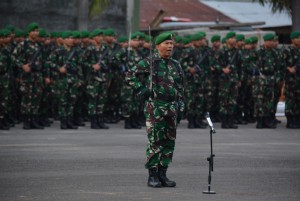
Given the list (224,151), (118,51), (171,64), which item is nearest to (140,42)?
(118,51)

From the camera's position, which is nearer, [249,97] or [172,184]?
[172,184]

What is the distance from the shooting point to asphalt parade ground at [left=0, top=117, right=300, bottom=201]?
47.9 ft

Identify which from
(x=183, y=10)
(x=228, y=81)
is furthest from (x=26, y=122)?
(x=183, y=10)

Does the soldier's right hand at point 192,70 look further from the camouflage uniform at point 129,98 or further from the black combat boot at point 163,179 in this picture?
the black combat boot at point 163,179

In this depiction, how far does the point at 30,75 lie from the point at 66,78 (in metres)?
0.95

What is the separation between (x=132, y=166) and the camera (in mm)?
18016

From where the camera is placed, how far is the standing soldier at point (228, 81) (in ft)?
93.3

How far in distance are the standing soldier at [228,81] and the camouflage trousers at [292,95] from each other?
1.26 metres

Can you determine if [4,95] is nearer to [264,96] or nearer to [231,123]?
[231,123]

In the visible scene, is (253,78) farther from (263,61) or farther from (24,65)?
(24,65)

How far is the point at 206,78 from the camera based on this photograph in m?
28.8

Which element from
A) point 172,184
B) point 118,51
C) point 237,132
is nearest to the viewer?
point 172,184

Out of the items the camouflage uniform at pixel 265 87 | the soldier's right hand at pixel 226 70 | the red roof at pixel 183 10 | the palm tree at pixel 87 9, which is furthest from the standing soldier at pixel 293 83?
the red roof at pixel 183 10

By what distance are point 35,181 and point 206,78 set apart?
1332 cm
